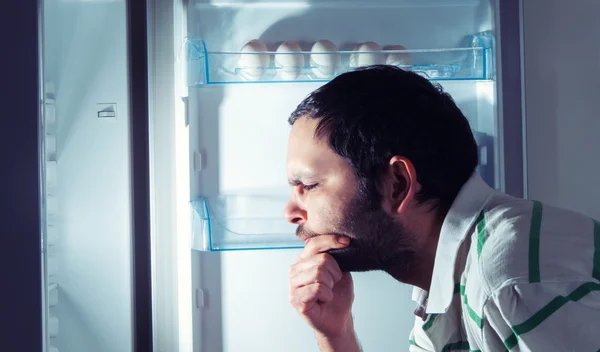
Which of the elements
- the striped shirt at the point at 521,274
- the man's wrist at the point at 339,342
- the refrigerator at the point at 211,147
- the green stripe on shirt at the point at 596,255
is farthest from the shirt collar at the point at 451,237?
the refrigerator at the point at 211,147

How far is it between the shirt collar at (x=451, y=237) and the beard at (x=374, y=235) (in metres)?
0.10

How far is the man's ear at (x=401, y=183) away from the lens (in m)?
0.89

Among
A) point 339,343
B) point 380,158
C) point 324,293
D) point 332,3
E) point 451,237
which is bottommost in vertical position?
point 339,343

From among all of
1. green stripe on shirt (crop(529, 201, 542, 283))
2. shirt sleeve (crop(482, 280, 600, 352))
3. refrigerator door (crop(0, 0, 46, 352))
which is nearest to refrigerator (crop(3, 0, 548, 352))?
refrigerator door (crop(0, 0, 46, 352))

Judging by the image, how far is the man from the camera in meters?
0.72

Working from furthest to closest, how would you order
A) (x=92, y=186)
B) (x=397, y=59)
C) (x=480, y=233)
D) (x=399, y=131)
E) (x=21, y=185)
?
(x=397, y=59) → (x=92, y=186) → (x=399, y=131) → (x=480, y=233) → (x=21, y=185)

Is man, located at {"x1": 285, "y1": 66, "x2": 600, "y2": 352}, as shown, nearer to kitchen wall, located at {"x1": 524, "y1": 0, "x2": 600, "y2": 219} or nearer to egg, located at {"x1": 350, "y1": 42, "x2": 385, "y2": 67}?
egg, located at {"x1": 350, "y1": 42, "x2": 385, "y2": 67}

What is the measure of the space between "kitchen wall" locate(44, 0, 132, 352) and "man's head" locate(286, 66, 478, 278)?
0.41 m

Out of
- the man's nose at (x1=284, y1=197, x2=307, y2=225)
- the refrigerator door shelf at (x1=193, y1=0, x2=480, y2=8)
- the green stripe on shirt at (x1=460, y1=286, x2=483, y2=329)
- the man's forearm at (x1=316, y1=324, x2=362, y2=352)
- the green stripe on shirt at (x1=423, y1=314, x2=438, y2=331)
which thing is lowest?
the man's forearm at (x1=316, y1=324, x2=362, y2=352)

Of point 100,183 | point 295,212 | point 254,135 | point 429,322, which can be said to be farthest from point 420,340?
point 100,183

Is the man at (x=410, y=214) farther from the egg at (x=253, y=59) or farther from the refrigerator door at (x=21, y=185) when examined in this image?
the refrigerator door at (x=21, y=185)

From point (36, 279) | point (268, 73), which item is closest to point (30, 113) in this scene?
point (36, 279)

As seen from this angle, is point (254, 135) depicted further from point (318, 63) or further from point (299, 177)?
point (299, 177)

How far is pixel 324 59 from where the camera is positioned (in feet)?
4.10
